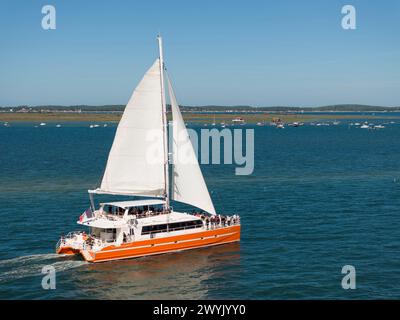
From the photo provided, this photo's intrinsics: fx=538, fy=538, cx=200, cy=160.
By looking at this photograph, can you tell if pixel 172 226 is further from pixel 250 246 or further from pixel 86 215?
pixel 86 215

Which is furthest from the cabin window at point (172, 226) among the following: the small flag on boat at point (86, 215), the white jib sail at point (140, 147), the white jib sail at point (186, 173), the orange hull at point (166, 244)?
the small flag on boat at point (86, 215)

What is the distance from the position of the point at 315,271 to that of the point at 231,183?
43.4 m

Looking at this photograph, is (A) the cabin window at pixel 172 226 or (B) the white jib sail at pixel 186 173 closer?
(A) the cabin window at pixel 172 226

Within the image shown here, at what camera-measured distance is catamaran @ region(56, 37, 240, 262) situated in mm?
49250

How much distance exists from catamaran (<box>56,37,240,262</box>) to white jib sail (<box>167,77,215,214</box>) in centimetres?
10

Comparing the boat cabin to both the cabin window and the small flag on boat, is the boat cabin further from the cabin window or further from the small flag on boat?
the small flag on boat

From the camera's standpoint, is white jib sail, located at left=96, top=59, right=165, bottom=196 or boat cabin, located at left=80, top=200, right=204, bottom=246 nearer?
boat cabin, located at left=80, top=200, right=204, bottom=246

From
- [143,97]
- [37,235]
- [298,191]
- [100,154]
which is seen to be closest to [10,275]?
[37,235]

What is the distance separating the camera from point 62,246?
4725 centimetres

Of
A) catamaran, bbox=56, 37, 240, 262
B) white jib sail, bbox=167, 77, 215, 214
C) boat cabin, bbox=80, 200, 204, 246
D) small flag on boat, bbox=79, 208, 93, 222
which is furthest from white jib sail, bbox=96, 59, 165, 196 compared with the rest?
small flag on boat, bbox=79, 208, 93, 222

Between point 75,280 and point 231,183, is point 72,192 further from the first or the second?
point 75,280

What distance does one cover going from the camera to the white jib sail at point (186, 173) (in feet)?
175

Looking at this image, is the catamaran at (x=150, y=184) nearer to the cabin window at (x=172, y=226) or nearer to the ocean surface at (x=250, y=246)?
the cabin window at (x=172, y=226)
